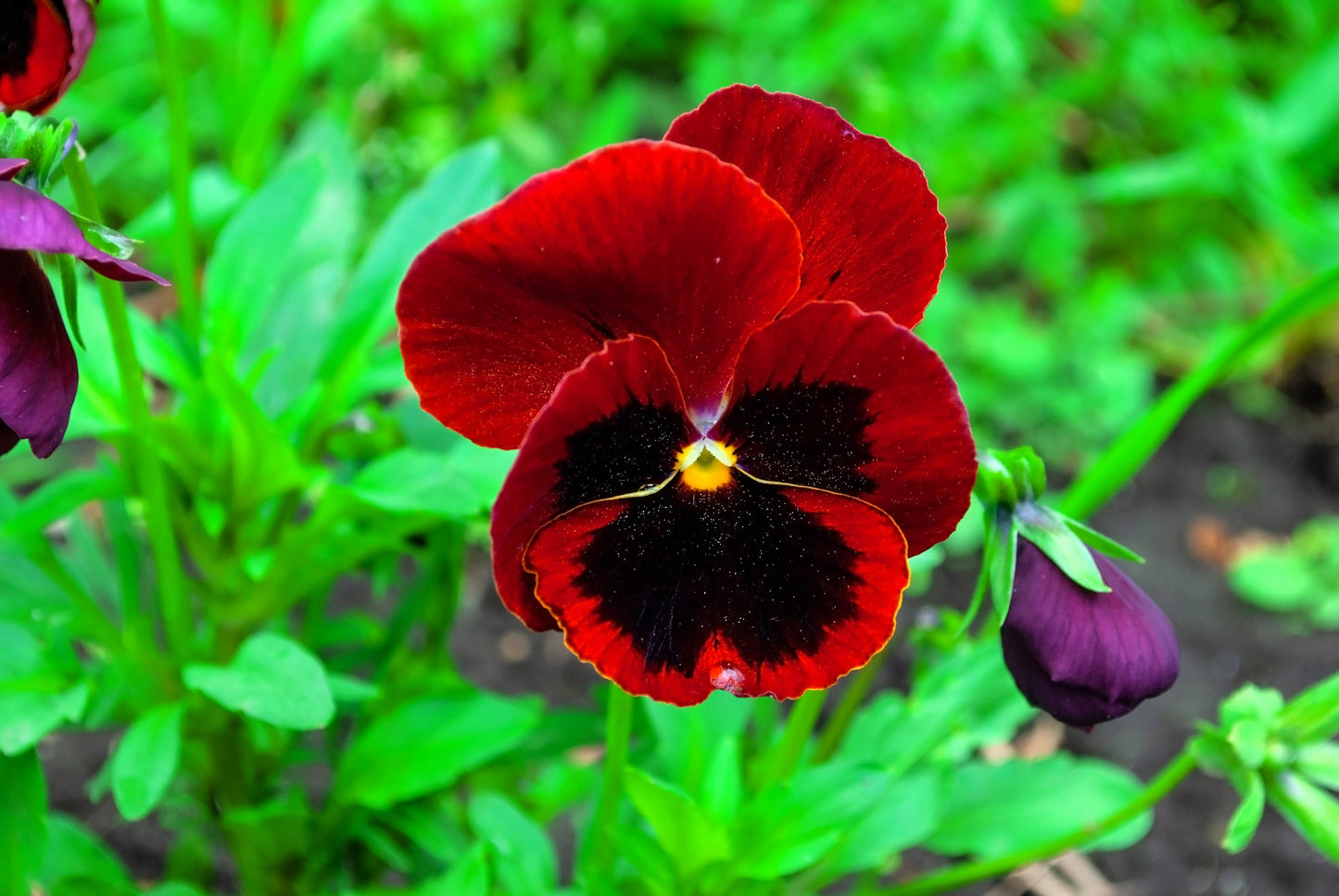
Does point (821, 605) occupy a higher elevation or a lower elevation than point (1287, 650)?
higher

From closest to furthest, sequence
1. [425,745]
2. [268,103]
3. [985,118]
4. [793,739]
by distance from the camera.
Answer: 1. [793,739]
2. [425,745]
3. [268,103]
4. [985,118]

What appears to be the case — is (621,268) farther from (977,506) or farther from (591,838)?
(977,506)

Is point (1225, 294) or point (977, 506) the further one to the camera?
point (1225, 294)

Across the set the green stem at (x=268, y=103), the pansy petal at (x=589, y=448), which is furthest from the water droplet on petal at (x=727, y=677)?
the green stem at (x=268, y=103)

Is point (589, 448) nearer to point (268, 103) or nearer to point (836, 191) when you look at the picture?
point (836, 191)

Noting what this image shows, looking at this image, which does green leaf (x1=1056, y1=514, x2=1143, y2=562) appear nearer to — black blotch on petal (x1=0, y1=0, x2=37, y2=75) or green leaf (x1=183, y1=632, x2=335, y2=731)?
green leaf (x1=183, y1=632, x2=335, y2=731)

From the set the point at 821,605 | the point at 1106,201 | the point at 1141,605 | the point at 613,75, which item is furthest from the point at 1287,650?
the point at 613,75

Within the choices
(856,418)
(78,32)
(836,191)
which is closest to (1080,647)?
(856,418)
